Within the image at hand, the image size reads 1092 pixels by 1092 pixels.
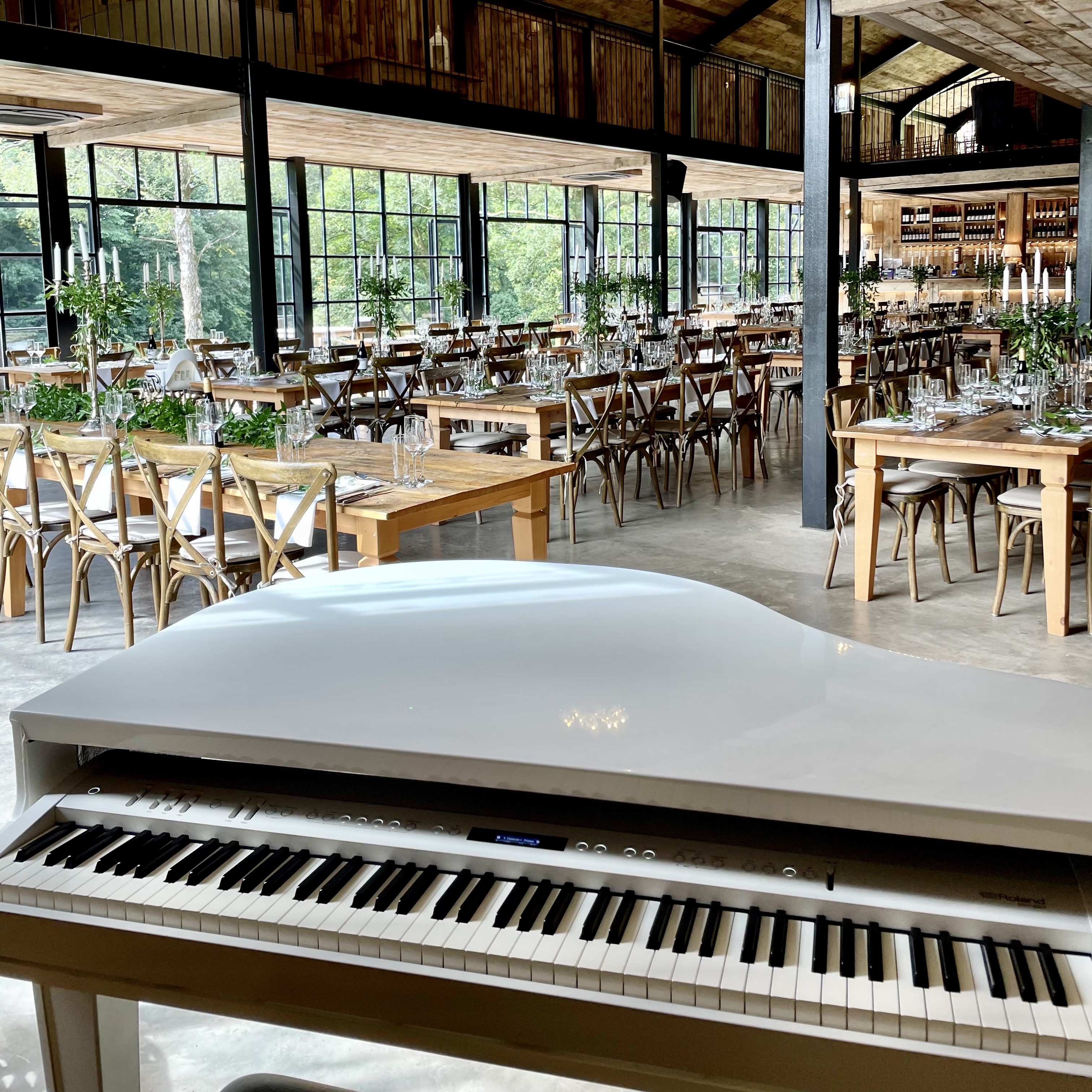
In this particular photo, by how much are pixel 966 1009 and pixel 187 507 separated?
3.70m

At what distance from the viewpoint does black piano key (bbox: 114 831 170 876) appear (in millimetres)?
1440

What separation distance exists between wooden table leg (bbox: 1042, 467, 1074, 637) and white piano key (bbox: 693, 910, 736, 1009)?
12.6ft

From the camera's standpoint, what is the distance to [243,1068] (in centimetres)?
221

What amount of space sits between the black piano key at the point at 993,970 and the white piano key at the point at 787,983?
186mm

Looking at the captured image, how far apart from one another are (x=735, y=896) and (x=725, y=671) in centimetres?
40

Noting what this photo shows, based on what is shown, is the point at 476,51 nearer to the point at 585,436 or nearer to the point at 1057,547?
the point at 585,436

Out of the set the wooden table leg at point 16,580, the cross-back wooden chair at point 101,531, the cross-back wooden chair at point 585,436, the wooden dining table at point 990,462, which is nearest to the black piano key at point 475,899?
the cross-back wooden chair at point 101,531

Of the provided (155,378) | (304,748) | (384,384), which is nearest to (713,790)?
→ (304,748)

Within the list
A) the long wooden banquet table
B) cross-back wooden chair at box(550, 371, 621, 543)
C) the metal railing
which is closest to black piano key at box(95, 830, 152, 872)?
the long wooden banquet table

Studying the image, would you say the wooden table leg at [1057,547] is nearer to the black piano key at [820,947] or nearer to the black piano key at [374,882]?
the black piano key at [820,947]

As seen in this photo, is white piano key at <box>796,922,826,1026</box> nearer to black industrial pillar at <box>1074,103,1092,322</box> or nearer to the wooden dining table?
the wooden dining table

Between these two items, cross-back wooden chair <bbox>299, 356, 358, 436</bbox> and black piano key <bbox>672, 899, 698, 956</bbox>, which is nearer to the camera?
black piano key <bbox>672, 899, 698, 956</bbox>

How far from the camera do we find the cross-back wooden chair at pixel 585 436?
6.42m

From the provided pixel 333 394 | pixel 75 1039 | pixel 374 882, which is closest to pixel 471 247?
pixel 333 394
